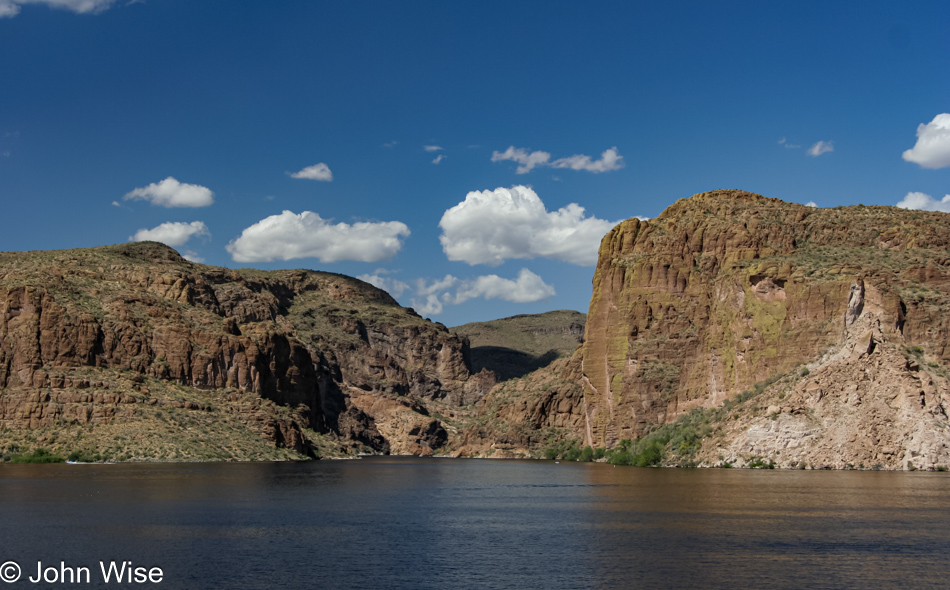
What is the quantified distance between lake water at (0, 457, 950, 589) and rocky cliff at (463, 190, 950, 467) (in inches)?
439

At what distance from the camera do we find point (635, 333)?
425 feet

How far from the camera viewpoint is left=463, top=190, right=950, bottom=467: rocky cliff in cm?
8531

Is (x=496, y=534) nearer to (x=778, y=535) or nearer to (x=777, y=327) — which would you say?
(x=778, y=535)

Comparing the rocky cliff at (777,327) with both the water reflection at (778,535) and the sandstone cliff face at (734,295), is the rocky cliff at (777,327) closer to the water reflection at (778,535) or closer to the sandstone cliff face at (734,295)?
the sandstone cliff face at (734,295)

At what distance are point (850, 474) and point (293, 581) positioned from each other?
63793 mm

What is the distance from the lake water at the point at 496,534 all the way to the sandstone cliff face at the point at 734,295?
2965 cm

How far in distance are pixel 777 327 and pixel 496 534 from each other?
237ft

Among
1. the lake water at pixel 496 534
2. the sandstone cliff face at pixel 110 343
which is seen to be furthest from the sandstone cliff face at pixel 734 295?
the sandstone cliff face at pixel 110 343

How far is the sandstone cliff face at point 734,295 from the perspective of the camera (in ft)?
329

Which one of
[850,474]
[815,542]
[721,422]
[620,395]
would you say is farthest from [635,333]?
[815,542]

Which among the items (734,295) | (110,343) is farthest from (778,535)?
(110,343)

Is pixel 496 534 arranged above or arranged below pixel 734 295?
below

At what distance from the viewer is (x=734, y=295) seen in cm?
11550

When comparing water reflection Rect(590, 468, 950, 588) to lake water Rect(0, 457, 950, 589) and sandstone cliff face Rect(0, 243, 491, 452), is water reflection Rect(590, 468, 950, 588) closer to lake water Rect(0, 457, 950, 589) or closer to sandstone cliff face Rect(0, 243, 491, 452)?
lake water Rect(0, 457, 950, 589)
